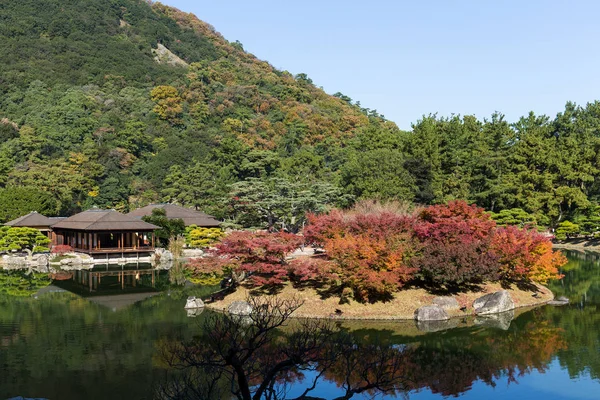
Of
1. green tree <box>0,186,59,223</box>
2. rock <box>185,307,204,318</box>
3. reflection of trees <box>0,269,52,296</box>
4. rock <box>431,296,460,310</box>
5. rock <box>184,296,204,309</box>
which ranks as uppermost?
green tree <box>0,186,59,223</box>

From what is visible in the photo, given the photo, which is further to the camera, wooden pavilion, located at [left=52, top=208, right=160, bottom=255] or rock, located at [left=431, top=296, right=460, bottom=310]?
wooden pavilion, located at [left=52, top=208, right=160, bottom=255]

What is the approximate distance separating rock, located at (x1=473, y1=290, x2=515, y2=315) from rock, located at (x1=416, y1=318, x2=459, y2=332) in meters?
1.40

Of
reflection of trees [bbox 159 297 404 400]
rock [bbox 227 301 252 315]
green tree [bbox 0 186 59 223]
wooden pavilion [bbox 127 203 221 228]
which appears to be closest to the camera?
reflection of trees [bbox 159 297 404 400]

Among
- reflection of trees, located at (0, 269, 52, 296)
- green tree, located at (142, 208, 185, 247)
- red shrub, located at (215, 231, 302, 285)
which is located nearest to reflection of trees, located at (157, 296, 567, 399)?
red shrub, located at (215, 231, 302, 285)

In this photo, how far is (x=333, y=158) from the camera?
62.5m

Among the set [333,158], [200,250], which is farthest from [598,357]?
[333,158]

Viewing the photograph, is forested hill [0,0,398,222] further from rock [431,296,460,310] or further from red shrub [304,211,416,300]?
rock [431,296,460,310]

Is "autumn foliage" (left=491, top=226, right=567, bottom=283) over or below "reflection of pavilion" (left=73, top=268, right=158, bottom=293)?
over

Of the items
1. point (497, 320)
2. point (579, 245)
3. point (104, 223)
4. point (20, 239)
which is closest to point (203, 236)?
point (104, 223)

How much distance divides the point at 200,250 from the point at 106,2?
296ft

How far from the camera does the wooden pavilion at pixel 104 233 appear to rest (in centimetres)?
3578

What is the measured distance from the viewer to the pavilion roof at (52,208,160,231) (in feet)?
117

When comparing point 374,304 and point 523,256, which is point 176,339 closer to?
point 374,304

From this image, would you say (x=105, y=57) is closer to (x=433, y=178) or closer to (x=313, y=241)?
(x=433, y=178)
